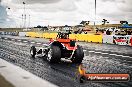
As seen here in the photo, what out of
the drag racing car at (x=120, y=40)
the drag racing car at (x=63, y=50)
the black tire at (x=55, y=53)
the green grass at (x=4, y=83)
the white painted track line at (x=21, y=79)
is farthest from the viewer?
the drag racing car at (x=120, y=40)

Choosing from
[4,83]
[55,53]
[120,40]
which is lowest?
[4,83]

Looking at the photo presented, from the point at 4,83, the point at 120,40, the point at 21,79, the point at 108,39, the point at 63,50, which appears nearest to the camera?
the point at 4,83

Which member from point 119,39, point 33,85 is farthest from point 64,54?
point 119,39

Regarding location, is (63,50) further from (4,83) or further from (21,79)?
(4,83)

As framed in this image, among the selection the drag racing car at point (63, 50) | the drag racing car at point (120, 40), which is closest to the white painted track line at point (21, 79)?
the drag racing car at point (63, 50)

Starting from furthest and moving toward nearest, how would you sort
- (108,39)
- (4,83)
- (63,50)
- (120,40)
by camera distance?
1. (108,39)
2. (120,40)
3. (63,50)
4. (4,83)

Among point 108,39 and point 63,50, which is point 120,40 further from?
point 63,50

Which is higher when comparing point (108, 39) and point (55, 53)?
point (55, 53)

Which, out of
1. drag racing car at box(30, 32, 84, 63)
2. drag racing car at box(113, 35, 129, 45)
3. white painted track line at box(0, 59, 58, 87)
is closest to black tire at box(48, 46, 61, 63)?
drag racing car at box(30, 32, 84, 63)

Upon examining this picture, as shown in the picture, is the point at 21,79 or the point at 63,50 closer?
the point at 21,79

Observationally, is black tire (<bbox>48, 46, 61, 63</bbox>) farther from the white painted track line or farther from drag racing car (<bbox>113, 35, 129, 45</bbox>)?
drag racing car (<bbox>113, 35, 129, 45</bbox>)

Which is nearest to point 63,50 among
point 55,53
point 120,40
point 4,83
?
point 55,53

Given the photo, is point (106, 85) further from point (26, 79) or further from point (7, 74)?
point (7, 74)

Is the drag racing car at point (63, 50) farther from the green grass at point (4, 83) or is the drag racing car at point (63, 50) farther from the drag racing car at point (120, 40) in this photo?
the drag racing car at point (120, 40)
